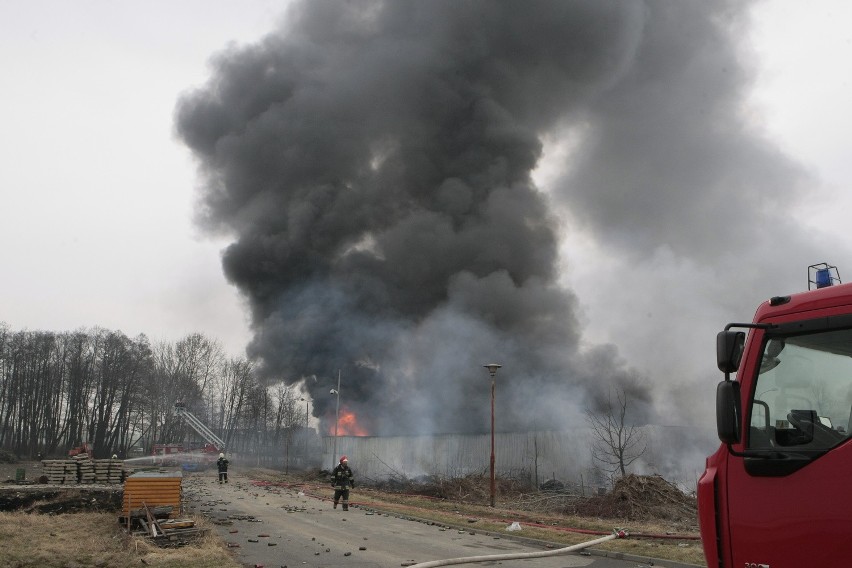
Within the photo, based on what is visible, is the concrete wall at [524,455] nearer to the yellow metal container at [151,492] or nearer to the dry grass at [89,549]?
the yellow metal container at [151,492]

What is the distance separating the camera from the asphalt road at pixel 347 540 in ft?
30.5

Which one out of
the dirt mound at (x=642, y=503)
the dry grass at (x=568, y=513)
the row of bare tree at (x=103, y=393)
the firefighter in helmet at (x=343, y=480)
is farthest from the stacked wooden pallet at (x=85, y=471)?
the row of bare tree at (x=103, y=393)

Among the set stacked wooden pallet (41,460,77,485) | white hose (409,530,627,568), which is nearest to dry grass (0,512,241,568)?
white hose (409,530,627,568)

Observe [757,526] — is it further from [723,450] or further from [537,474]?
[537,474]

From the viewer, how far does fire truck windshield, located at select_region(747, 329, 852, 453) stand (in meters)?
3.19

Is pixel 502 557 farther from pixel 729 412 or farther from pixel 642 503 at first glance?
pixel 642 503

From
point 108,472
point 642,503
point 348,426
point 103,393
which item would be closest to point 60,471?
point 108,472

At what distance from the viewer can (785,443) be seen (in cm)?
329

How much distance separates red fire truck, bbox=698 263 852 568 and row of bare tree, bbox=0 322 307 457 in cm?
4794

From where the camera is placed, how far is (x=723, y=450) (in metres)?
3.58

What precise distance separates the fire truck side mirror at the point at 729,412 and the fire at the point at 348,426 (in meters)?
35.2

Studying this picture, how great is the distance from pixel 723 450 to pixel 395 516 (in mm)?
13768

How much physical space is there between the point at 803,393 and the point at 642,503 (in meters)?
14.4

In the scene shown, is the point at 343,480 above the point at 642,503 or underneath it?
above
